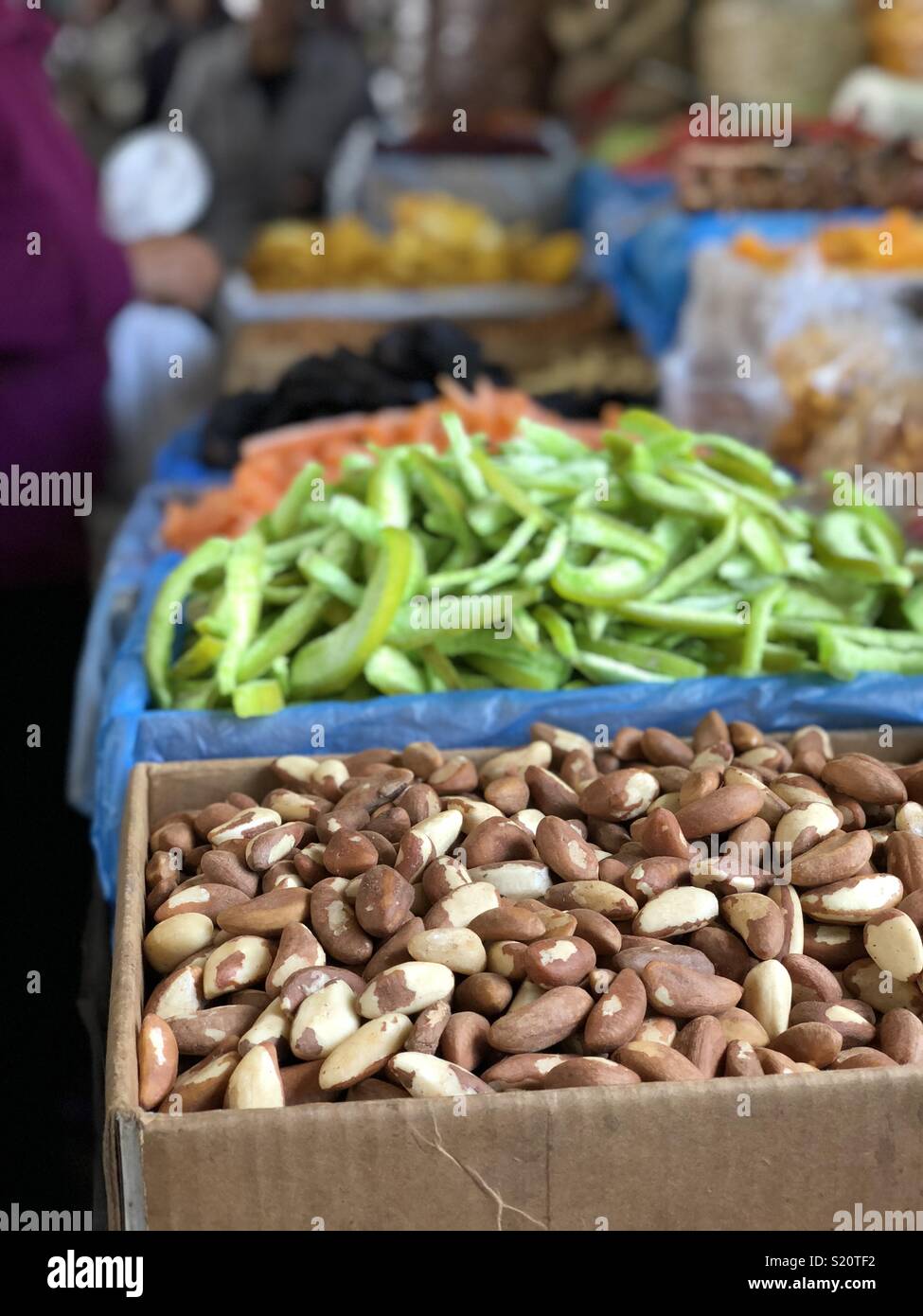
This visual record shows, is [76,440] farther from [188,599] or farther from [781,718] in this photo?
[781,718]

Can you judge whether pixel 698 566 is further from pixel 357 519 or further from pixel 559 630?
pixel 357 519

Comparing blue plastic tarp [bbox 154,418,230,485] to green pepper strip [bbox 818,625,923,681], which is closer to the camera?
green pepper strip [bbox 818,625,923,681]

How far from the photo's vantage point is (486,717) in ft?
4.73

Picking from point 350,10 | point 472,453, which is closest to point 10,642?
point 472,453

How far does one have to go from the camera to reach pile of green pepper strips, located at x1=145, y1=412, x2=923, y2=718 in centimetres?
148

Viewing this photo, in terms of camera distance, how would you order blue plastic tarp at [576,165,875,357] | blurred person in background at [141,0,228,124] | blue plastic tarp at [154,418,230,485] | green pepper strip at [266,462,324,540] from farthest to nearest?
blurred person in background at [141,0,228,124] → blue plastic tarp at [576,165,875,357] → blue plastic tarp at [154,418,230,485] → green pepper strip at [266,462,324,540]

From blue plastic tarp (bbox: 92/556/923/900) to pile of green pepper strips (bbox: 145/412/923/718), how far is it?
3 cm

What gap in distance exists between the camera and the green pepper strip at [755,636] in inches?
58.3

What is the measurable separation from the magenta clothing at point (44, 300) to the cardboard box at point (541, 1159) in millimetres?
2175

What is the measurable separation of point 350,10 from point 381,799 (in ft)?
21.7

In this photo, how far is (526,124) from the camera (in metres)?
5.31

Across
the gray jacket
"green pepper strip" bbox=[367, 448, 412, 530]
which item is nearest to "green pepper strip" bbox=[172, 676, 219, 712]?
"green pepper strip" bbox=[367, 448, 412, 530]

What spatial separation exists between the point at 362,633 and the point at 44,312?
63.5 inches

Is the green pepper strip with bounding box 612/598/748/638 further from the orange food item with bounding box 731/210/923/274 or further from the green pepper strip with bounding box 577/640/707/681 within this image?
the orange food item with bounding box 731/210/923/274
